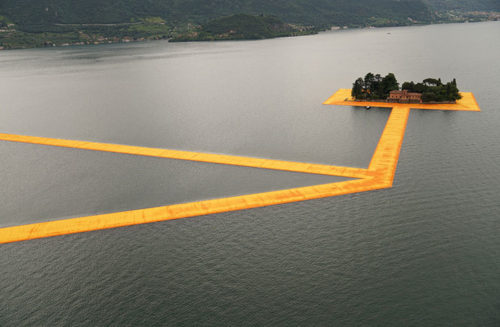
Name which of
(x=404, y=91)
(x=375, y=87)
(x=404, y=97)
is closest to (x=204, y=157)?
(x=375, y=87)

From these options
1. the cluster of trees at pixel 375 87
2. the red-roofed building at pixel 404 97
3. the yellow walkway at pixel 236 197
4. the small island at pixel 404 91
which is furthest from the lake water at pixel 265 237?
the cluster of trees at pixel 375 87

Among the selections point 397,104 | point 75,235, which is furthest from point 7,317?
point 397,104

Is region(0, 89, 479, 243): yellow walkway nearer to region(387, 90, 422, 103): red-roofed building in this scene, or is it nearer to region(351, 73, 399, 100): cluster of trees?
region(387, 90, 422, 103): red-roofed building

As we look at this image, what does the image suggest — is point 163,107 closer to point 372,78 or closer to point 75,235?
point 372,78

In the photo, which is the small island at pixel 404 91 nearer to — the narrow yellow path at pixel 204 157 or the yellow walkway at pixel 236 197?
the yellow walkway at pixel 236 197

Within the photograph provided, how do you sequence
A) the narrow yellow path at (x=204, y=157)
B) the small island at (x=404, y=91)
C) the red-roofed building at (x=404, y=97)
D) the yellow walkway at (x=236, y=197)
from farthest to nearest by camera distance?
the red-roofed building at (x=404, y=97) < the small island at (x=404, y=91) < the narrow yellow path at (x=204, y=157) < the yellow walkway at (x=236, y=197)

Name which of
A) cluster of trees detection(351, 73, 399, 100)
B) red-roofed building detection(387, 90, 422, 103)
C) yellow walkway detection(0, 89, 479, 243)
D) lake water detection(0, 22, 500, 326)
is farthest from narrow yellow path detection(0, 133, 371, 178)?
cluster of trees detection(351, 73, 399, 100)

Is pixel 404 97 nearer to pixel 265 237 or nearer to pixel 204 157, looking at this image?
pixel 204 157
